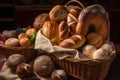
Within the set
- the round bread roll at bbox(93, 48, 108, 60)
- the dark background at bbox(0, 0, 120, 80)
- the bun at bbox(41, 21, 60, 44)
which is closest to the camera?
the round bread roll at bbox(93, 48, 108, 60)

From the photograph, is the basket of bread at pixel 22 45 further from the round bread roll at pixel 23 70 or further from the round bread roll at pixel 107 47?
the round bread roll at pixel 107 47

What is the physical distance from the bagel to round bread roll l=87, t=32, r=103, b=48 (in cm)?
3

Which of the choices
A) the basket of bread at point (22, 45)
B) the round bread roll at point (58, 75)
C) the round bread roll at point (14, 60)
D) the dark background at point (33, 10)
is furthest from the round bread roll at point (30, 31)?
the dark background at point (33, 10)

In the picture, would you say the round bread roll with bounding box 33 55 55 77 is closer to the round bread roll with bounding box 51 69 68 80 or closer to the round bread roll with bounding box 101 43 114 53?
the round bread roll with bounding box 51 69 68 80

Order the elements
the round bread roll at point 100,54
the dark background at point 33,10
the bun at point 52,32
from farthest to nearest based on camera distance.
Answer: the dark background at point 33,10
the bun at point 52,32
the round bread roll at point 100,54

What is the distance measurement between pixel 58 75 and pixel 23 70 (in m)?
0.14

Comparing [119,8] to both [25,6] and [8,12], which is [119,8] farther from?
[8,12]

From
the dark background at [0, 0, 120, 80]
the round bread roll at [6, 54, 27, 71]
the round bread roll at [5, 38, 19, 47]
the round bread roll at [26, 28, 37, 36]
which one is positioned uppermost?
the round bread roll at [26, 28, 37, 36]

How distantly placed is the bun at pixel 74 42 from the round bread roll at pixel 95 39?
0.03 meters

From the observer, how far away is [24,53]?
43.3 inches

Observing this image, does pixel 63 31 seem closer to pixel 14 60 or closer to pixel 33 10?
pixel 14 60

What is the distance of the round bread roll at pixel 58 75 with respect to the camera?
0.95 m

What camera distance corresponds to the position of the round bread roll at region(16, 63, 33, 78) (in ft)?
3.25

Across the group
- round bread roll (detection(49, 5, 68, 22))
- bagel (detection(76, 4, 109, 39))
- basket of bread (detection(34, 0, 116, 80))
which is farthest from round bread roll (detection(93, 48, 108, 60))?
round bread roll (detection(49, 5, 68, 22))
